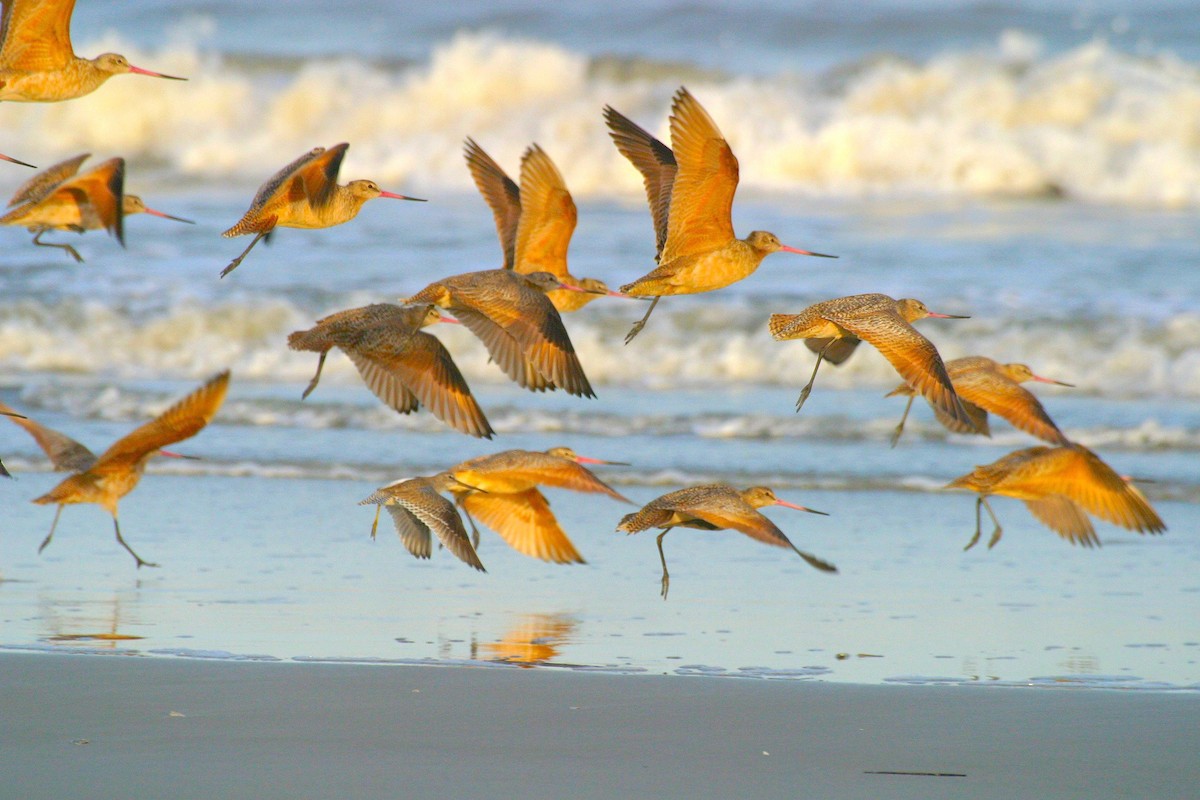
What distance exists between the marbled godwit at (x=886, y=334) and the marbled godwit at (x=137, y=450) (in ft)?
5.56

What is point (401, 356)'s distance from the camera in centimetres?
570

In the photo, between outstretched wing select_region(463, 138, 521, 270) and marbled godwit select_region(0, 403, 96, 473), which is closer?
marbled godwit select_region(0, 403, 96, 473)

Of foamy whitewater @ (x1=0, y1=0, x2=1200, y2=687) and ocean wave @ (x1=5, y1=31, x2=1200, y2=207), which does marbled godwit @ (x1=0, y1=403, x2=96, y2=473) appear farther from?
ocean wave @ (x1=5, y1=31, x2=1200, y2=207)

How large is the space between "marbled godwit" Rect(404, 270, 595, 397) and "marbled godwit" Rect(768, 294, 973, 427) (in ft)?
2.31

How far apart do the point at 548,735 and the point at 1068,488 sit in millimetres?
1977

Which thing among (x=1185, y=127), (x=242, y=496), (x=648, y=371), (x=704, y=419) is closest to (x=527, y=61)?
(x=1185, y=127)

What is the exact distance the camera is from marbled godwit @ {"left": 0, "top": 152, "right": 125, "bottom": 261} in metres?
5.41

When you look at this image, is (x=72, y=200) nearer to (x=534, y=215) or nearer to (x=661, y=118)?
(x=534, y=215)

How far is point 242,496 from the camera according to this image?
8.22 meters

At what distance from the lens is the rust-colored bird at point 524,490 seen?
18.8 feet

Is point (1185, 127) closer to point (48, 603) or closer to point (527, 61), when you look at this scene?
point (527, 61)

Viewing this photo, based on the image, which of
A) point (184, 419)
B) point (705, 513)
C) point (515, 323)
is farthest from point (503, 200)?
point (184, 419)

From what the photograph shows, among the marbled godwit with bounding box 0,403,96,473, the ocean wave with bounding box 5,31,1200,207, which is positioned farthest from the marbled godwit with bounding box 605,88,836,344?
the ocean wave with bounding box 5,31,1200,207

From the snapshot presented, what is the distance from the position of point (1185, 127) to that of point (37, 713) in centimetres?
1689
